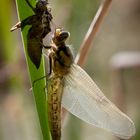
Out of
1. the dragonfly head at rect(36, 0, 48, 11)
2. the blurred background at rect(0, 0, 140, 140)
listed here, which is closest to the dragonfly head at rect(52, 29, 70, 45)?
the dragonfly head at rect(36, 0, 48, 11)

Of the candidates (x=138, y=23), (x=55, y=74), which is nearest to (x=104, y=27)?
(x=138, y=23)

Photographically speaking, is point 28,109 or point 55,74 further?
point 28,109

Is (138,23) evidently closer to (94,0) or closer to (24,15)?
(94,0)

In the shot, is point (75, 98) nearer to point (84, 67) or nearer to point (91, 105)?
point (91, 105)

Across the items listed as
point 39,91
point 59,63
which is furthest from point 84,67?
point 39,91

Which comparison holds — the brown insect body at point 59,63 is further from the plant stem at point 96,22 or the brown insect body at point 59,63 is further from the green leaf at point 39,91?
the green leaf at point 39,91

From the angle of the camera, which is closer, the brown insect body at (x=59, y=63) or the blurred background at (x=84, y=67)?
the brown insect body at (x=59, y=63)

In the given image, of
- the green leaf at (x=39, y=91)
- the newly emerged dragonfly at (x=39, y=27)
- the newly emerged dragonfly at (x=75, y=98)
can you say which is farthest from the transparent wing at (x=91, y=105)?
the green leaf at (x=39, y=91)
